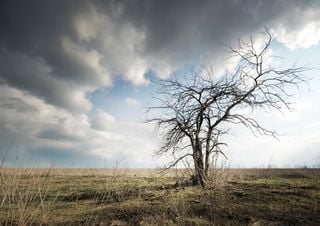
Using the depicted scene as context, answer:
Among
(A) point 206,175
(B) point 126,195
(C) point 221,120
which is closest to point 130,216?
(B) point 126,195

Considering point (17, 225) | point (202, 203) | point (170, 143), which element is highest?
point (170, 143)

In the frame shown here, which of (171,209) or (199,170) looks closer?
(171,209)

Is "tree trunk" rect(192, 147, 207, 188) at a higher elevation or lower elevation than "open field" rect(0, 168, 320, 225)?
higher

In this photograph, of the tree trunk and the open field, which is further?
the tree trunk

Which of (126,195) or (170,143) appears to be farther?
(170,143)

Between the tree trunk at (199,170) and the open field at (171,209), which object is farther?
the tree trunk at (199,170)

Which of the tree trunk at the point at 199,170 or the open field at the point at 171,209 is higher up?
the tree trunk at the point at 199,170

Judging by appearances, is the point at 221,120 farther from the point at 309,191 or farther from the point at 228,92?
the point at 309,191

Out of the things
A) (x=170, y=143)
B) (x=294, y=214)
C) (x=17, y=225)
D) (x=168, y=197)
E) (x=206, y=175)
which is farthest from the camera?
(x=170, y=143)

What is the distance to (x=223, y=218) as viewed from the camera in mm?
7039

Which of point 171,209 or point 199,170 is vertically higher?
point 199,170

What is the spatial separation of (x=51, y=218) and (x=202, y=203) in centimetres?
398

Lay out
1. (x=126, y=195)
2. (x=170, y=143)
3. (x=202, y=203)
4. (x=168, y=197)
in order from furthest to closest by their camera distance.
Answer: (x=170, y=143) → (x=126, y=195) → (x=168, y=197) → (x=202, y=203)

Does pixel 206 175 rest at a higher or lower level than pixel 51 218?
higher
